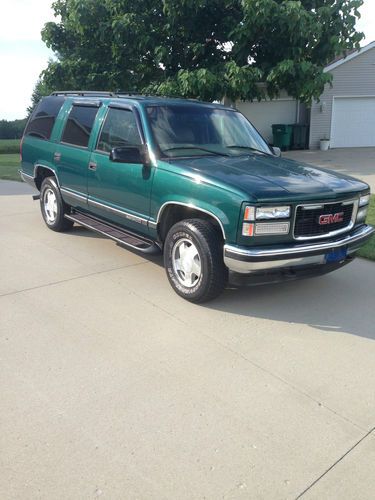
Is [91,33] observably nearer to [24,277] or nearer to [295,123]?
[295,123]

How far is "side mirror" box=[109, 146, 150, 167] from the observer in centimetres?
475

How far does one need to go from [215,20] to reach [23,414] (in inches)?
601

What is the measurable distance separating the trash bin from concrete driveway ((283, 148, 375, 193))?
30.7 inches

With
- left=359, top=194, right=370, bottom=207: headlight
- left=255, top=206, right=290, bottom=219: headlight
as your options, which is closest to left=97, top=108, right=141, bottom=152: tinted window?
left=255, top=206, right=290, bottom=219: headlight

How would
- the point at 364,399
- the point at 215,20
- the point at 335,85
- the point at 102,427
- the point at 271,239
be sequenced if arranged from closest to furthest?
1. the point at 102,427
2. the point at 364,399
3. the point at 271,239
4. the point at 215,20
5. the point at 335,85

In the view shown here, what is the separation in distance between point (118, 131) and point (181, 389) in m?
3.29

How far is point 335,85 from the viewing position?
72.4 ft

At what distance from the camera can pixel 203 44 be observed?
15.3 metres

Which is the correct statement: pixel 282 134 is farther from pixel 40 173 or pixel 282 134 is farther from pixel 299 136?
pixel 40 173

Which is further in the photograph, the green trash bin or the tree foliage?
the tree foliage

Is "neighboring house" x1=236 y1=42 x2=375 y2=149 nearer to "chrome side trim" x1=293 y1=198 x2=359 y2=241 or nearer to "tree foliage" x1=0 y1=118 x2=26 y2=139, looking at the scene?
"chrome side trim" x1=293 y1=198 x2=359 y2=241

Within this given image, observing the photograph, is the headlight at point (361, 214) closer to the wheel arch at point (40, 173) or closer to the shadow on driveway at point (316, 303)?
the shadow on driveway at point (316, 303)

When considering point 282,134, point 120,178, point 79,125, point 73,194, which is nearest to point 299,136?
point 282,134

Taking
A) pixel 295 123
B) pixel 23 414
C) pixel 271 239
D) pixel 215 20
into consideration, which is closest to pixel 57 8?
pixel 215 20
